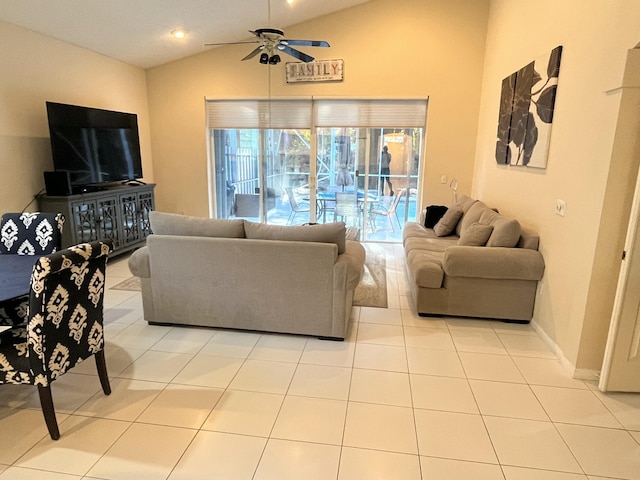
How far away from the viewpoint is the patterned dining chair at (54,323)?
6.16 ft

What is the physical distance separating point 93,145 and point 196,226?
2872 millimetres

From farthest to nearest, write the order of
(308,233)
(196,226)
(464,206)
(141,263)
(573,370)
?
(464,206) < (141,263) < (196,226) < (308,233) < (573,370)

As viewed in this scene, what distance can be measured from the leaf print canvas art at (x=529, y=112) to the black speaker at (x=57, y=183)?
16.2 ft

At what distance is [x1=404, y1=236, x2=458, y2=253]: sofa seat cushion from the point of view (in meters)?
4.27

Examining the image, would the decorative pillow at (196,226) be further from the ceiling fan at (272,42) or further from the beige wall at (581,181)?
the beige wall at (581,181)

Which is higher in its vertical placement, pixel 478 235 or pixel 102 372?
pixel 478 235

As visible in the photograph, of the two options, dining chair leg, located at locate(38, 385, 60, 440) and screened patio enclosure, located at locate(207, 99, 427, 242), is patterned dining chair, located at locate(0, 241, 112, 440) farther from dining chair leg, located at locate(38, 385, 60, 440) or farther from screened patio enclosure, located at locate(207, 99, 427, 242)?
screened patio enclosure, located at locate(207, 99, 427, 242)

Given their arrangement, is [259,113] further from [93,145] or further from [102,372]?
[102,372]

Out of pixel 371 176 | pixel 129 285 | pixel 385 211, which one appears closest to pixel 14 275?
pixel 129 285

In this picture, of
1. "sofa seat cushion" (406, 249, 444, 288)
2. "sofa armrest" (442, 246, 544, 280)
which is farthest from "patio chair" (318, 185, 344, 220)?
"sofa armrest" (442, 246, 544, 280)

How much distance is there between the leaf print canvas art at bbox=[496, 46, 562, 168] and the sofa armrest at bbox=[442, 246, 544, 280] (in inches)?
32.4

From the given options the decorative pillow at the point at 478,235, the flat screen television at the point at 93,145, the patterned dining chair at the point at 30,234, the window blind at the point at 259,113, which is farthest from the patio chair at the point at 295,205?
the patterned dining chair at the point at 30,234

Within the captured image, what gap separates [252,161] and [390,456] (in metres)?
5.70

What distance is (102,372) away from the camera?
239 centimetres
